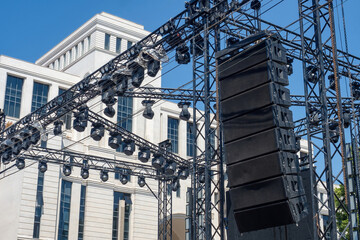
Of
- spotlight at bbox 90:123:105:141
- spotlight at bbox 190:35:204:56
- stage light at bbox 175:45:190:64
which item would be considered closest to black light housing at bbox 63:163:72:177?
spotlight at bbox 90:123:105:141

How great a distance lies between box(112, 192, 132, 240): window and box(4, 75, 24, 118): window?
941 centimetres

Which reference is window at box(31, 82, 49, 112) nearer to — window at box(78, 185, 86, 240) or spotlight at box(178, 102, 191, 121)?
window at box(78, 185, 86, 240)

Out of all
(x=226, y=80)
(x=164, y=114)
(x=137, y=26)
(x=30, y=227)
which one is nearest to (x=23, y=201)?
(x=30, y=227)

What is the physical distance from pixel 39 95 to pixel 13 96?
1.93m

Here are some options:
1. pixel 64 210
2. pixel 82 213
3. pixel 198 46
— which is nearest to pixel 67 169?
pixel 64 210

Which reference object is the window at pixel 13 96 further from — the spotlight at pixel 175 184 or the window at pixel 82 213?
the spotlight at pixel 175 184

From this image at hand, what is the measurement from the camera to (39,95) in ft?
137

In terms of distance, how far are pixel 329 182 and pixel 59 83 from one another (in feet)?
108

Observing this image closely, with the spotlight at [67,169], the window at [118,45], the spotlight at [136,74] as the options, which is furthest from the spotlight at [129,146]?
the window at [118,45]

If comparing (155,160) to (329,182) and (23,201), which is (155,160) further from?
(329,182)

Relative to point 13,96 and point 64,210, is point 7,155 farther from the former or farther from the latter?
point 13,96

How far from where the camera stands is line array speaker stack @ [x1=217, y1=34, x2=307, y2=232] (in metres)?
11.9

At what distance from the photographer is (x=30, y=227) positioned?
113 feet

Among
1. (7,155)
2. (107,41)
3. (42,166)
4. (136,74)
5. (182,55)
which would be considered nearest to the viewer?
(182,55)
